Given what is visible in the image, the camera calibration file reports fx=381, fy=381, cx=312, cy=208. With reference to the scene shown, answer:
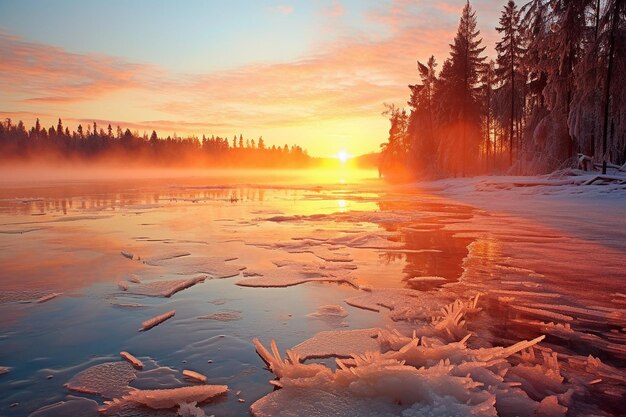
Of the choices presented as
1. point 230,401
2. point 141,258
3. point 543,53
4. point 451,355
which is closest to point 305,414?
point 230,401

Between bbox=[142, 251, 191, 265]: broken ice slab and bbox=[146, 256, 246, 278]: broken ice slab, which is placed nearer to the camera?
bbox=[146, 256, 246, 278]: broken ice slab

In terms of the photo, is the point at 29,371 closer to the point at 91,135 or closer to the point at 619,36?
the point at 619,36

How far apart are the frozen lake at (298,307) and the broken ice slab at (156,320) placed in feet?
0.25

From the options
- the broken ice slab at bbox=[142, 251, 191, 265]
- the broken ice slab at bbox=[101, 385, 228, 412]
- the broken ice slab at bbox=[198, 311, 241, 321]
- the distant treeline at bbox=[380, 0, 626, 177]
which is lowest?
the broken ice slab at bbox=[198, 311, 241, 321]

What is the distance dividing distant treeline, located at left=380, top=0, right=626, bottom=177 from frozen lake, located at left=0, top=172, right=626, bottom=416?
1355 centimetres

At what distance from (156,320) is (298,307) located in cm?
153

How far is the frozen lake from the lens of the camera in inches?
105

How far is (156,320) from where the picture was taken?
397 cm

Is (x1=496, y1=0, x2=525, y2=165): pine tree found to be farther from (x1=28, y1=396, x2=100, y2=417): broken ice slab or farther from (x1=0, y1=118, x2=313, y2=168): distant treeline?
(x1=0, y1=118, x2=313, y2=168): distant treeline

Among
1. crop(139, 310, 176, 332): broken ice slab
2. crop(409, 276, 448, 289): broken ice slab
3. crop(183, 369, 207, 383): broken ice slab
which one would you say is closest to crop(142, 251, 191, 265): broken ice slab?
crop(139, 310, 176, 332): broken ice slab

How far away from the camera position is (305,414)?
7.63 feet

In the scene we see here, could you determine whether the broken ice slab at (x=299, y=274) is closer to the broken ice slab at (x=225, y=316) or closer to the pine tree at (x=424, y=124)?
the broken ice slab at (x=225, y=316)

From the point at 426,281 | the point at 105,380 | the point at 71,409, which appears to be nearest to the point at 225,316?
the point at 105,380

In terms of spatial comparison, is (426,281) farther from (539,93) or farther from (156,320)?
(539,93)
